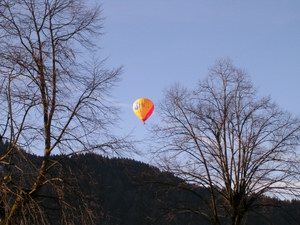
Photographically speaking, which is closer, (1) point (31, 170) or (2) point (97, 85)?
(1) point (31, 170)

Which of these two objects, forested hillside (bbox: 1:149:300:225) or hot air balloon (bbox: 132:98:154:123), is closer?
forested hillside (bbox: 1:149:300:225)

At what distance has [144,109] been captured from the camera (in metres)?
22.9

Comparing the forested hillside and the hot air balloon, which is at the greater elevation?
the hot air balloon

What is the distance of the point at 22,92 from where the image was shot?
9.16 meters

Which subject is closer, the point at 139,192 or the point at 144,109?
the point at 139,192

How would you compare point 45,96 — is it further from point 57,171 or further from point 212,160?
point 212,160

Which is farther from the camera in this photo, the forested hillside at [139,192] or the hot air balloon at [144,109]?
the hot air balloon at [144,109]

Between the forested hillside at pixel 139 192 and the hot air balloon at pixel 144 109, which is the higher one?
the hot air balloon at pixel 144 109

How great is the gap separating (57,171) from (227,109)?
24.2 ft

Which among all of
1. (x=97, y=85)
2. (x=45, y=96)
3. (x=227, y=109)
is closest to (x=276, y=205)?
(x=227, y=109)

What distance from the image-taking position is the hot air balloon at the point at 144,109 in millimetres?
22734

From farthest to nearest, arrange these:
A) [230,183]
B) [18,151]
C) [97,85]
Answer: [230,183] → [97,85] → [18,151]

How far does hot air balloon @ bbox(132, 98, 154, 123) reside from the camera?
22734 millimetres

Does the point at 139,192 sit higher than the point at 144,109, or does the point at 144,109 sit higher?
the point at 144,109
